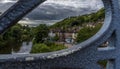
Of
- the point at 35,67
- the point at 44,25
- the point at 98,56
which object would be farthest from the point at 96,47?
the point at 44,25

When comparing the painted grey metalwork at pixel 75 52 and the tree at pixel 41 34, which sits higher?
the painted grey metalwork at pixel 75 52

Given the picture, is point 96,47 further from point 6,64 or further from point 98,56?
point 6,64

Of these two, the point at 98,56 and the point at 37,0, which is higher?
the point at 37,0

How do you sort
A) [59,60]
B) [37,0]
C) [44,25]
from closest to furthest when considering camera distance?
[37,0], [59,60], [44,25]

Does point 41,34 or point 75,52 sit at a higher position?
point 75,52

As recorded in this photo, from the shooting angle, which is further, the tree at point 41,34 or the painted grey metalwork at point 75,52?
the tree at point 41,34

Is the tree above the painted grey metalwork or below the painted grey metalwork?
below

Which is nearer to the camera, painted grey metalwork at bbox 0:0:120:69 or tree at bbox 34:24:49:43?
painted grey metalwork at bbox 0:0:120:69

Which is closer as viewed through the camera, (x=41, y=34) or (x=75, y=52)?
(x=75, y=52)
